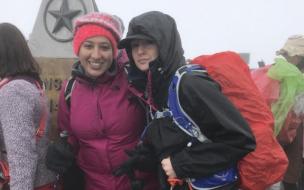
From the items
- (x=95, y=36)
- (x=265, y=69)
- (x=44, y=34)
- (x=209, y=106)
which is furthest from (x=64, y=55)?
(x=209, y=106)

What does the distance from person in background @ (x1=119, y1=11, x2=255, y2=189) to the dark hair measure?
0.69 m

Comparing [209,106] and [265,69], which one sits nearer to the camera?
[209,106]

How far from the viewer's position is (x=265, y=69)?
4.14m

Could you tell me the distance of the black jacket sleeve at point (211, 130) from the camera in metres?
2.16

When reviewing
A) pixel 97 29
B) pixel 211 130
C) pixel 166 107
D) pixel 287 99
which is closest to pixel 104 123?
pixel 166 107

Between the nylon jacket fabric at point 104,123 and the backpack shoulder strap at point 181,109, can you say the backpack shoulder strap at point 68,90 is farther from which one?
the backpack shoulder strap at point 181,109

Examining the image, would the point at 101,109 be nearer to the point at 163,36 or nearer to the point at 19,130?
the point at 19,130

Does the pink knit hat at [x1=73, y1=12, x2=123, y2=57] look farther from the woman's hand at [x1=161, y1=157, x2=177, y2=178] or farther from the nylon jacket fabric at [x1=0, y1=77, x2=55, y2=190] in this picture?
the woman's hand at [x1=161, y1=157, x2=177, y2=178]

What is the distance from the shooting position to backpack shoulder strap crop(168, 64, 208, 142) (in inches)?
89.7

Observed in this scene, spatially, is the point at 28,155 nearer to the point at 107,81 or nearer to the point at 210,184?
the point at 107,81

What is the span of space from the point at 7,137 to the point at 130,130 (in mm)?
828

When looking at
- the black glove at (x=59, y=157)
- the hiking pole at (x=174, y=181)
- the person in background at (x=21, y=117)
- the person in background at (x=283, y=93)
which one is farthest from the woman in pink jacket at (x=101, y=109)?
the person in background at (x=283, y=93)

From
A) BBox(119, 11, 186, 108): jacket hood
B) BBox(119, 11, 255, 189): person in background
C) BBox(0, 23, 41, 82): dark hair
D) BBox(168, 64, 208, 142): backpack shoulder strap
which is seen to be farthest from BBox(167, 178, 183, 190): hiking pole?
BBox(0, 23, 41, 82): dark hair

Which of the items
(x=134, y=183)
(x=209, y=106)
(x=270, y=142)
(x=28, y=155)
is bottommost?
(x=134, y=183)
